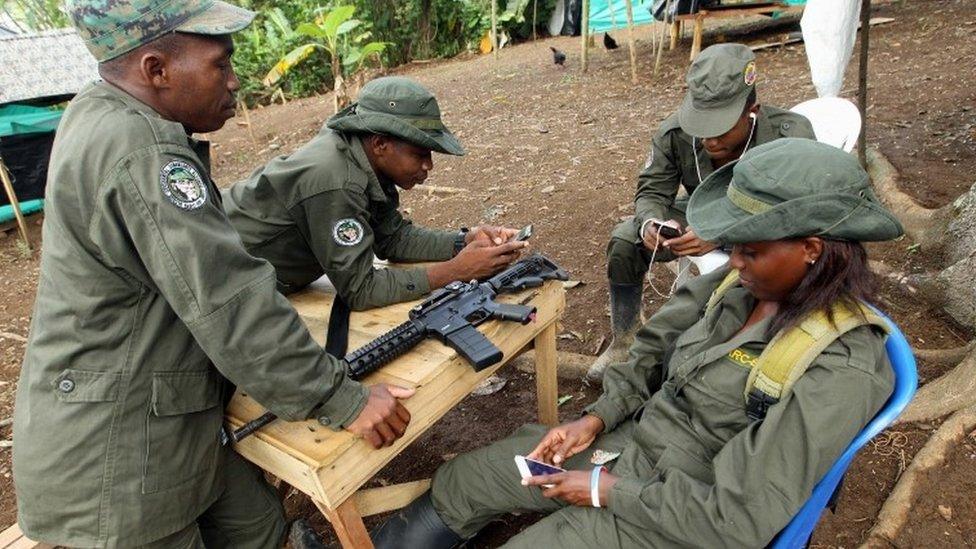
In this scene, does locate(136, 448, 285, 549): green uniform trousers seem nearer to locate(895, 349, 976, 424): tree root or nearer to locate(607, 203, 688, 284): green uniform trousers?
locate(607, 203, 688, 284): green uniform trousers

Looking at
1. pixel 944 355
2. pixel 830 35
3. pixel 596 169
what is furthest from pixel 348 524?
pixel 596 169

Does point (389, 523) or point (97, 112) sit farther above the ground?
point (97, 112)

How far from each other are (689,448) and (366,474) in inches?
40.2

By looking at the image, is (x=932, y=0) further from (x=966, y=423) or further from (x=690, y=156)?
(x=966, y=423)

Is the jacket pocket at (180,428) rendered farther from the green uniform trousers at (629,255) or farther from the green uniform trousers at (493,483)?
the green uniform trousers at (629,255)

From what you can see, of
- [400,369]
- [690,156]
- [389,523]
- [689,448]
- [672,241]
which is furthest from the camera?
[690,156]

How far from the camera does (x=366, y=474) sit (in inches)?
70.6

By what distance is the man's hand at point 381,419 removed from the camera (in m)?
1.71

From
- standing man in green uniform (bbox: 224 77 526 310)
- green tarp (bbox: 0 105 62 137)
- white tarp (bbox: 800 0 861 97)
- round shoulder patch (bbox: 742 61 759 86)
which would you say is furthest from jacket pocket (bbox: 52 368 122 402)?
green tarp (bbox: 0 105 62 137)

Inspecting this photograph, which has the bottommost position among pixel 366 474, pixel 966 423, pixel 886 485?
pixel 886 485

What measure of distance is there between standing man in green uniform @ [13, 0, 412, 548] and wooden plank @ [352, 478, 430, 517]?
0.55 metres

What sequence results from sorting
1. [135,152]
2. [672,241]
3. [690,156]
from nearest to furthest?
[135,152] → [672,241] → [690,156]

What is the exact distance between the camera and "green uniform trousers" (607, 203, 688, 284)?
3254mm

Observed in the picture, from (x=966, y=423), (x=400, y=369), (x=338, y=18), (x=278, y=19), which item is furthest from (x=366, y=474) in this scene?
(x=278, y=19)
